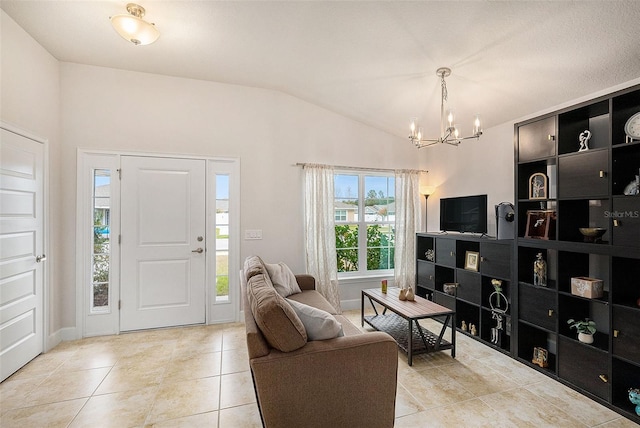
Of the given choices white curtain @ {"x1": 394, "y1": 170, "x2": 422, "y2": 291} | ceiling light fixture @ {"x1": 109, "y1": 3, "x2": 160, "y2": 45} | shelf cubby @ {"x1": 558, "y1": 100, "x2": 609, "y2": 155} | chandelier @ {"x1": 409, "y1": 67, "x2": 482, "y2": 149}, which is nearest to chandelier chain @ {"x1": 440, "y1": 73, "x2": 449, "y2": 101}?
chandelier @ {"x1": 409, "y1": 67, "x2": 482, "y2": 149}

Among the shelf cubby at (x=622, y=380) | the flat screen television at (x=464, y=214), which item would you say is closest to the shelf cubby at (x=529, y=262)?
the flat screen television at (x=464, y=214)

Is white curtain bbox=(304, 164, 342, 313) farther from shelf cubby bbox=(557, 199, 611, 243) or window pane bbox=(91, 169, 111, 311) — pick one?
shelf cubby bbox=(557, 199, 611, 243)

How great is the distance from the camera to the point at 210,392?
2271 millimetres

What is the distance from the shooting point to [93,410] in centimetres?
207

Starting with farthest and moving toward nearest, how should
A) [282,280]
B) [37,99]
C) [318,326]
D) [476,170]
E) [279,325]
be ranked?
[476,170], [282,280], [37,99], [318,326], [279,325]

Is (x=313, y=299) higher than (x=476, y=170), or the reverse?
(x=476, y=170)

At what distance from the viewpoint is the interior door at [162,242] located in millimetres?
3436

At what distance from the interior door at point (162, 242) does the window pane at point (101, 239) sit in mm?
175

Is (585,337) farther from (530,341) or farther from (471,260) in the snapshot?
(471,260)

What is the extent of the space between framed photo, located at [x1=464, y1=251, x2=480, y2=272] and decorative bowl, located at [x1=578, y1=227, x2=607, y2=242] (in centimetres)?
107

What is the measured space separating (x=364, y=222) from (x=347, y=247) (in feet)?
1.50

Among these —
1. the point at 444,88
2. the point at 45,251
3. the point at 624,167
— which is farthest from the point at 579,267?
the point at 45,251

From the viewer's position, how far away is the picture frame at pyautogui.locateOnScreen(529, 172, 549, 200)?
265 cm

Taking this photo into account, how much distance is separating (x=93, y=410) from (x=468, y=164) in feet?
14.8
